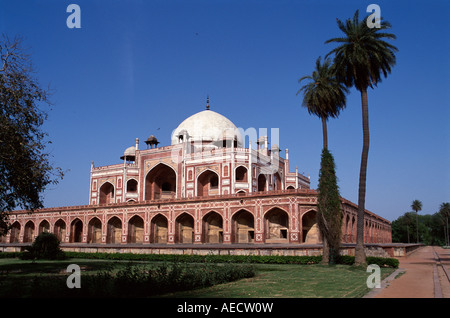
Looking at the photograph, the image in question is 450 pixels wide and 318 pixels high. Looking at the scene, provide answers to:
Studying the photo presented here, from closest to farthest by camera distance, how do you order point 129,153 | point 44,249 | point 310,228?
point 44,249, point 310,228, point 129,153

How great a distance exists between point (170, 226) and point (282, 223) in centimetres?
1070

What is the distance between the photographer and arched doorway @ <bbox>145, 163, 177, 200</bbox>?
45.6 metres

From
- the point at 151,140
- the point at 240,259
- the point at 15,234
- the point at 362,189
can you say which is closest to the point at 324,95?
the point at 362,189

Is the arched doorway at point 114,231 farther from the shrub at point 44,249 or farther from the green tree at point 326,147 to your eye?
the green tree at point 326,147

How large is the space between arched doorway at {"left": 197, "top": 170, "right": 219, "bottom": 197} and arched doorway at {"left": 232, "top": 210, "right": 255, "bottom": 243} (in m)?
7.57

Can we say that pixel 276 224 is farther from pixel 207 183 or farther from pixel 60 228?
pixel 60 228

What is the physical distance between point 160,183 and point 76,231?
36.2 feet

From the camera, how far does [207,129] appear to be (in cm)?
4703

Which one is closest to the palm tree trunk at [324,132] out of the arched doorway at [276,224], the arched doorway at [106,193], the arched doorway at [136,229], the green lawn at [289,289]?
the green lawn at [289,289]

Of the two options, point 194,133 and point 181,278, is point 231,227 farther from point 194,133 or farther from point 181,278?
point 181,278

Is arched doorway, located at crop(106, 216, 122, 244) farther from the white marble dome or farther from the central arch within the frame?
the central arch

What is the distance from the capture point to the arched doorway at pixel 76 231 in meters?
44.2

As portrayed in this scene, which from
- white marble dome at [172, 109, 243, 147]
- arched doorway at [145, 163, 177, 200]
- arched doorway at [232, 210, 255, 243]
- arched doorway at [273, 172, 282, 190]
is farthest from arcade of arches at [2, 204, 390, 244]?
white marble dome at [172, 109, 243, 147]

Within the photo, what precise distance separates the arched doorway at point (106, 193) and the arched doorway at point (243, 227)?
2024cm
